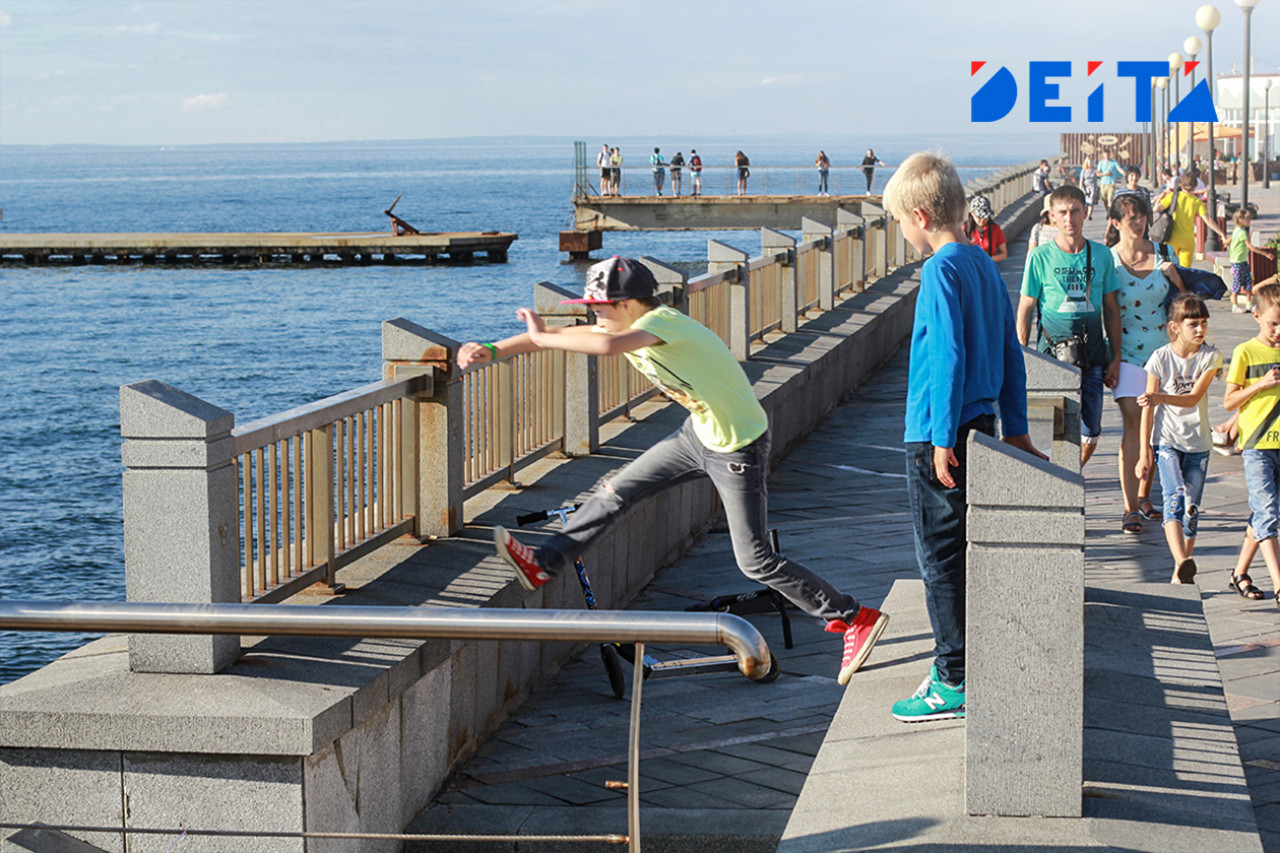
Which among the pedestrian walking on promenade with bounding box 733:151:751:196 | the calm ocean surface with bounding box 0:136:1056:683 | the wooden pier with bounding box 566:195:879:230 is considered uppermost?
the pedestrian walking on promenade with bounding box 733:151:751:196

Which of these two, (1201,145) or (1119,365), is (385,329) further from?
(1201,145)

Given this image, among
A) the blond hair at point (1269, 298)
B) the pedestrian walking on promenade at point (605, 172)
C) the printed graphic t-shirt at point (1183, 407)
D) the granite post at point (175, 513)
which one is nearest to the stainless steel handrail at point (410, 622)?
the granite post at point (175, 513)

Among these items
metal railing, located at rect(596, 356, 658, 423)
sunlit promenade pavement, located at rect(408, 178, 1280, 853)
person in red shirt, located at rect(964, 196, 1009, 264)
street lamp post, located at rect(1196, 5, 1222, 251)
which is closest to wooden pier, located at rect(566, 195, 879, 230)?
street lamp post, located at rect(1196, 5, 1222, 251)

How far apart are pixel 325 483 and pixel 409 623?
3.46 meters

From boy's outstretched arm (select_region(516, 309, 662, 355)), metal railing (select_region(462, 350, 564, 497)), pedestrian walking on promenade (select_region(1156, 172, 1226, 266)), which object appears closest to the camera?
boy's outstretched arm (select_region(516, 309, 662, 355))

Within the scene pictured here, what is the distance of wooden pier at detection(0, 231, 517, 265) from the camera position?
70.0m

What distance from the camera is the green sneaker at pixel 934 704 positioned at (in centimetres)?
451

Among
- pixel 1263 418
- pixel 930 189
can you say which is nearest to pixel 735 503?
pixel 930 189

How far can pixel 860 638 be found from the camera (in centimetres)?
526

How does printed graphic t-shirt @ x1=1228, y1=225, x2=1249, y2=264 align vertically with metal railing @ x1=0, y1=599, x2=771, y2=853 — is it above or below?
above

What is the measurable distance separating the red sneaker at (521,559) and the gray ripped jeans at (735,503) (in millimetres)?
42

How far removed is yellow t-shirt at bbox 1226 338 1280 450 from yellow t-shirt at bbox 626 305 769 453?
9.68 ft

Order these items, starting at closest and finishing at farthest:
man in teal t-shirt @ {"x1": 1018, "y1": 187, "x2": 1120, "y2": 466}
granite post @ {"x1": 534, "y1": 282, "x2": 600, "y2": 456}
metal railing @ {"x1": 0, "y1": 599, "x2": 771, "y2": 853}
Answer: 1. metal railing @ {"x1": 0, "y1": 599, "x2": 771, "y2": 853}
2. man in teal t-shirt @ {"x1": 1018, "y1": 187, "x2": 1120, "y2": 466}
3. granite post @ {"x1": 534, "y1": 282, "x2": 600, "y2": 456}

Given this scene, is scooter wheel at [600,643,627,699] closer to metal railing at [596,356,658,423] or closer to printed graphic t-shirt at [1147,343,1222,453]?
metal railing at [596,356,658,423]
